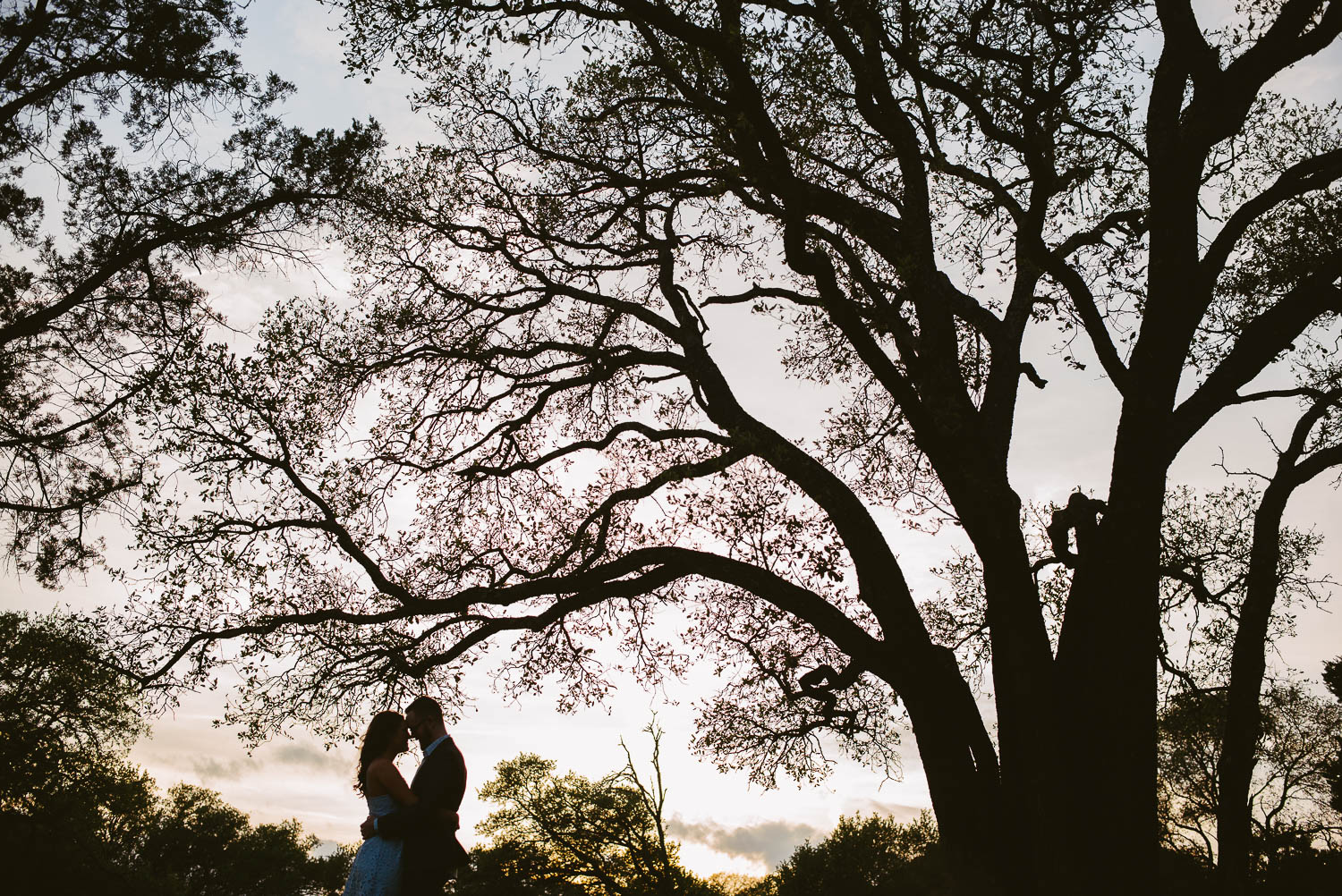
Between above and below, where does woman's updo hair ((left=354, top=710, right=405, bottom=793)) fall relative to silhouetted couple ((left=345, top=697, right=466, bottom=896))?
above

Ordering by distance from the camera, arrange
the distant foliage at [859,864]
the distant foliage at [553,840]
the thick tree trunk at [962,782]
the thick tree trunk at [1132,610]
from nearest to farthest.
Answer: the thick tree trunk at [1132,610] → the thick tree trunk at [962,782] → the distant foliage at [553,840] → the distant foliage at [859,864]

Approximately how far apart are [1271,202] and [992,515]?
4.34m

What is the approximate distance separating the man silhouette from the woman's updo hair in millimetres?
281

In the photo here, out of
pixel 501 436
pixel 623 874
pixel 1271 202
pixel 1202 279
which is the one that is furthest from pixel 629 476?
pixel 623 874

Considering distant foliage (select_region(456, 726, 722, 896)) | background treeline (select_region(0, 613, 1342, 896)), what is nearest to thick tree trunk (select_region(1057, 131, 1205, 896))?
background treeline (select_region(0, 613, 1342, 896))

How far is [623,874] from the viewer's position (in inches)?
1018

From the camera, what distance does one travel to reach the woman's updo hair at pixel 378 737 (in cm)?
596

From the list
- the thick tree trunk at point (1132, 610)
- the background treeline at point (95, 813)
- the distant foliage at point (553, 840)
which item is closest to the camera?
the thick tree trunk at point (1132, 610)

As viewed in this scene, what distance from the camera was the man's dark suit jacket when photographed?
5.45 m

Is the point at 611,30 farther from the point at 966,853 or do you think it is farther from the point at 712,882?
the point at 712,882

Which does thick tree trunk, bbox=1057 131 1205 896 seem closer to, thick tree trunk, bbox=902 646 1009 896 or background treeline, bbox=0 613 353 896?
thick tree trunk, bbox=902 646 1009 896

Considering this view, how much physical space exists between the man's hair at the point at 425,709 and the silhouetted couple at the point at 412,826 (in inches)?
5.1

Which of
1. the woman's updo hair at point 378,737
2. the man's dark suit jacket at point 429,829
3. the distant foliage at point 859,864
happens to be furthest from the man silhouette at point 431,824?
the distant foliage at point 859,864

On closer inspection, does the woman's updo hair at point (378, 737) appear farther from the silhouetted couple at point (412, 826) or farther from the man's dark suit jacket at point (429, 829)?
the man's dark suit jacket at point (429, 829)
